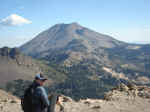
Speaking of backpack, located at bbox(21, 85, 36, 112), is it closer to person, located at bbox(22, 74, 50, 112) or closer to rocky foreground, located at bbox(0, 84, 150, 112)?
person, located at bbox(22, 74, 50, 112)

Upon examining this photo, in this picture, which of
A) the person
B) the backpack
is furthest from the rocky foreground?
the person

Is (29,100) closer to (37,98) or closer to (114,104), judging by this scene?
(37,98)

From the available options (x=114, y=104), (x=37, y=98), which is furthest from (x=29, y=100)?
(x=114, y=104)

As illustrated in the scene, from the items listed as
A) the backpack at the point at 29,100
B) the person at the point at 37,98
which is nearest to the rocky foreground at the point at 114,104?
the backpack at the point at 29,100

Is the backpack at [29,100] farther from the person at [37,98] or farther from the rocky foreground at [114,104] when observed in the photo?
the rocky foreground at [114,104]

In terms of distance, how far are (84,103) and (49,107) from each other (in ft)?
39.2

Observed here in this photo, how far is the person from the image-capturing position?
868cm

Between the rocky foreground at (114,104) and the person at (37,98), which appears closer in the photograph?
the person at (37,98)

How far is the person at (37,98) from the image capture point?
8.68 m

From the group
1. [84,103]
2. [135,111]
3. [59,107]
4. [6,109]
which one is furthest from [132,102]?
[6,109]

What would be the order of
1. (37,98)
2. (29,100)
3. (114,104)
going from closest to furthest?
(37,98) → (29,100) → (114,104)

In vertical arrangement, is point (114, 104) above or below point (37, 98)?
below

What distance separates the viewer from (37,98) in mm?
8656

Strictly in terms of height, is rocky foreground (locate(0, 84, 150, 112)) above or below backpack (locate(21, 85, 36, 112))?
below
